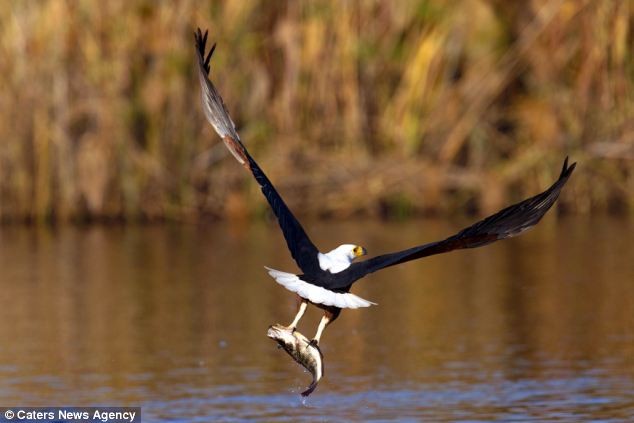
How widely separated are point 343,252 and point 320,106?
1476cm

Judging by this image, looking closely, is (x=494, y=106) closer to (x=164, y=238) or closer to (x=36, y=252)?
(x=164, y=238)

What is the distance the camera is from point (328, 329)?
44.3 ft

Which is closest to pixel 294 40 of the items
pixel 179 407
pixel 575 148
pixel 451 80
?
pixel 451 80

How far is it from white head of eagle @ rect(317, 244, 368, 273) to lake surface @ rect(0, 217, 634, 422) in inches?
38.3

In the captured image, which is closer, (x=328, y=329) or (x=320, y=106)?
(x=328, y=329)

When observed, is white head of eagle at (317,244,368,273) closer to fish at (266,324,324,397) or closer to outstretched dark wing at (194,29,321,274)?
outstretched dark wing at (194,29,321,274)

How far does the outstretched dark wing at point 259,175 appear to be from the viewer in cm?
885

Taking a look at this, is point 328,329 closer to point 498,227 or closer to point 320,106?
point 498,227

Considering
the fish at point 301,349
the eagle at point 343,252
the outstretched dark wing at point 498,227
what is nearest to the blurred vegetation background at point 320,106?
the eagle at point 343,252

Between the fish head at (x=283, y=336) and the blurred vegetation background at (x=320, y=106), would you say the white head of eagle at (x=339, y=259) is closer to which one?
the fish head at (x=283, y=336)

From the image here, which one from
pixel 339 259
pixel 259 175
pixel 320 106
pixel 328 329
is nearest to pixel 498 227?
Result: pixel 339 259

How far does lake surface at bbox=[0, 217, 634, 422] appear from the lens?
Answer: 32.0 feet

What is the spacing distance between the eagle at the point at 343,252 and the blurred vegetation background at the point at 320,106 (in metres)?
12.4

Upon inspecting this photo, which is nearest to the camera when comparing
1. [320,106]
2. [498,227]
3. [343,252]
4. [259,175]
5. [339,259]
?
[498,227]
